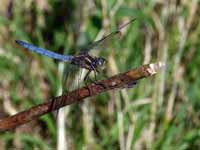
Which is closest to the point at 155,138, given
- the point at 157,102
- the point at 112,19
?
the point at 157,102

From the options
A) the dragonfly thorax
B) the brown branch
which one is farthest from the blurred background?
the brown branch

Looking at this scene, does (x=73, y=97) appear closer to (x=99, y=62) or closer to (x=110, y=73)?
(x=99, y=62)

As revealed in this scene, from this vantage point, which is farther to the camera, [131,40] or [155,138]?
[131,40]

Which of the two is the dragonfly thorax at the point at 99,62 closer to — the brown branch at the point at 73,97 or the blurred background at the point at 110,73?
the blurred background at the point at 110,73

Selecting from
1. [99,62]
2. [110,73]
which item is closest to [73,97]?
[99,62]

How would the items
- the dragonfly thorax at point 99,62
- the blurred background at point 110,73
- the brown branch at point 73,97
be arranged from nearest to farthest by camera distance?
the brown branch at point 73,97 → the dragonfly thorax at point 99,62 → the blurred background at point 110,73

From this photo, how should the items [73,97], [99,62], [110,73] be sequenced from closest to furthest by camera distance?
[73,97] < [99,62] < [110,73]

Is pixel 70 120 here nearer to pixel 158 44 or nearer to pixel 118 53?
pixel 118 53

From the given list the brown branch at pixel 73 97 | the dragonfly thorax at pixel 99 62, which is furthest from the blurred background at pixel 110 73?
the brown branch at pixel 73 97
